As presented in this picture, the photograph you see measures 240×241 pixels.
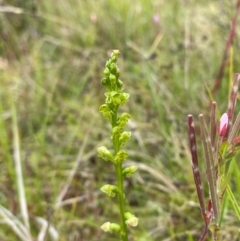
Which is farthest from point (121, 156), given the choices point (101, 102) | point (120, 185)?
point (101, 102)

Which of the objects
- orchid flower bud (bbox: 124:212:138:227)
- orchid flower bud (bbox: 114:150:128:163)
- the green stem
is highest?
orchid flower bud (bbox: 114:150:128:163)

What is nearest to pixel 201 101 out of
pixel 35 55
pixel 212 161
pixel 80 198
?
pixel 80 198

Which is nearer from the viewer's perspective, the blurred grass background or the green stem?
the green stem

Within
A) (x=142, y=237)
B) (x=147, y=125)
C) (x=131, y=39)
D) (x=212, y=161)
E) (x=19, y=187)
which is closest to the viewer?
(x=212, y=161)

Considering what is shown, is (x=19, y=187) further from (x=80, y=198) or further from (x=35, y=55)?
(x=35, y=55)

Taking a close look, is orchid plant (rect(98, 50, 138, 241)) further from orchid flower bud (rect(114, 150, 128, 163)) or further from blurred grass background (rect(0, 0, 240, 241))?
blurred grass background (rect(0, 0, 240, 241))

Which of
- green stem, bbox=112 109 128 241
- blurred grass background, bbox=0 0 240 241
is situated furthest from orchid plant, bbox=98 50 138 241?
blurred grass background, bbox=0 0 240 241

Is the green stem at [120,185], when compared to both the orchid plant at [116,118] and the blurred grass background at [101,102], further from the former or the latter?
the blurred grass background at [101,102]

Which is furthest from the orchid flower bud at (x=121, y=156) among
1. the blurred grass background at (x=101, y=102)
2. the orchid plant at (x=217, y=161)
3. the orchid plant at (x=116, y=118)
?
the blurred grass background at (x=101, y=102)

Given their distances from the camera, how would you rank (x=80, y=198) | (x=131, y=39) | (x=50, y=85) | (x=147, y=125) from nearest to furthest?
1. (x=80, y=198)
2. (x=147, y=125)
3. (x=50, y=85)
4. (x=131, y=39)
